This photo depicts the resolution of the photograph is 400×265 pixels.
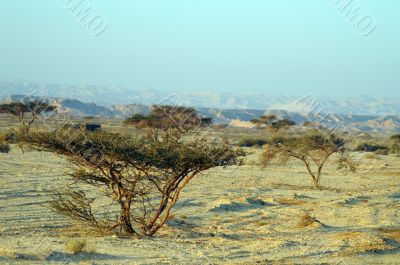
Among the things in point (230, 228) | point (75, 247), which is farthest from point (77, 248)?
point (230, 228)

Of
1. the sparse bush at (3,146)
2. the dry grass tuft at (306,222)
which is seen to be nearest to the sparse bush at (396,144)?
the sparse bush at (3,146)

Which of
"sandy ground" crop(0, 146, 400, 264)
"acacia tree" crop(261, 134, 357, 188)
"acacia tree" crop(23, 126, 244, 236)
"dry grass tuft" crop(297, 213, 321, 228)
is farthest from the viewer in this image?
"acacia tree" crop(261, 134, 357, 188)

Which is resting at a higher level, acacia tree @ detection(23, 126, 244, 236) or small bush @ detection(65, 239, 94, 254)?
acacia tree @ detection(23, 126, 244, 236)

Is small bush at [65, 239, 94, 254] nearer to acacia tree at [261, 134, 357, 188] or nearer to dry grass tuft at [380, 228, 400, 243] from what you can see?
dry grass tuft at [380, 228, 400, 243]

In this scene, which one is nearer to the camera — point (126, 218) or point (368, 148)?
point (126, 218)

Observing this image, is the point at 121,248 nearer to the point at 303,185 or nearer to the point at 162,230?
the point at 162,230

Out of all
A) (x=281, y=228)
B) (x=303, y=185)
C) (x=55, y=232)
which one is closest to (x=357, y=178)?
(x=303, y=185)

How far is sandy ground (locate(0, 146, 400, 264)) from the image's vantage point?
11.1m

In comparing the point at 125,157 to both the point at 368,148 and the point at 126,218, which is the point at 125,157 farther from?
the point at 368,148

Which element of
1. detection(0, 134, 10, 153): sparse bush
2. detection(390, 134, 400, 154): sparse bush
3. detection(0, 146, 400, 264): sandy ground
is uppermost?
detection(390, 134, 400, 154): sparse bush

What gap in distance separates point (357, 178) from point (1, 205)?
2140 cm

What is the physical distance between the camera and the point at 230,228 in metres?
15.2

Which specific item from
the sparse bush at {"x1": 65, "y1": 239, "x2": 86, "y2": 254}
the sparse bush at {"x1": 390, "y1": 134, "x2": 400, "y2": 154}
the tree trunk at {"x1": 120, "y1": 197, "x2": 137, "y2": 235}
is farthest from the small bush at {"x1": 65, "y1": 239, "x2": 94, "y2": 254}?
the sparse bush at {"x1": 390, "y1": 134, "x2": 400, "y2": 154}

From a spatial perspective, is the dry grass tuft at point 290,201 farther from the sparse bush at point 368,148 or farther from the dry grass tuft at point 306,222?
the sparse bush at point 368,148
